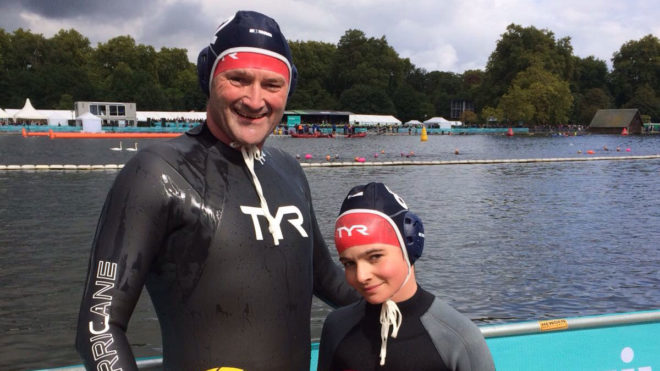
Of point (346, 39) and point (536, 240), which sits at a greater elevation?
point (346, 39)

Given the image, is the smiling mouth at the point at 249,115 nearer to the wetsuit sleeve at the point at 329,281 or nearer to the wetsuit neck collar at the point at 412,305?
the wetsuit sleeve at the point at 329,281

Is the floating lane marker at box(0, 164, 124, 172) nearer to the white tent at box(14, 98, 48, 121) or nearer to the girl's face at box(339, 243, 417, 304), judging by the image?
the girl's face at box(339, 243, 417, 304)

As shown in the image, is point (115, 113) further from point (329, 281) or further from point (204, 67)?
point (204, 67)

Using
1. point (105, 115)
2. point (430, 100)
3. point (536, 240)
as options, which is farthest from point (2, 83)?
point (536, 240)

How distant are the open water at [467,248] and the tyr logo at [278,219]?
0.48 metres

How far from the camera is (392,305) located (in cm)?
246

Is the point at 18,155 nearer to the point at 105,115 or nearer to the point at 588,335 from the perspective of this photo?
the point at 588,335

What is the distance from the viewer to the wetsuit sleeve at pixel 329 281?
2.86 metres

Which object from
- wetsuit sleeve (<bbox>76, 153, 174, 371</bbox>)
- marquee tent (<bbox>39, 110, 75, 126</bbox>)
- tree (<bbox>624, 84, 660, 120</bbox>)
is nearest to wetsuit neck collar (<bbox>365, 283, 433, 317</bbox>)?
wetsuit sleeve (<bbox>76, 153, 174, 371</bbox>)

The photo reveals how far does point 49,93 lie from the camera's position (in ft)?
361

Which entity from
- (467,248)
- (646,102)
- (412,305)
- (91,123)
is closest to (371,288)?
(412,305)

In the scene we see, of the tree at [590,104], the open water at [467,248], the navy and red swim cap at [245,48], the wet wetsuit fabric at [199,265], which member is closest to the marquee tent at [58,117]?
the open water at [467,248]

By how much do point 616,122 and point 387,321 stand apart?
119m

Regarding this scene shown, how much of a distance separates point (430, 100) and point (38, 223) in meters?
144
